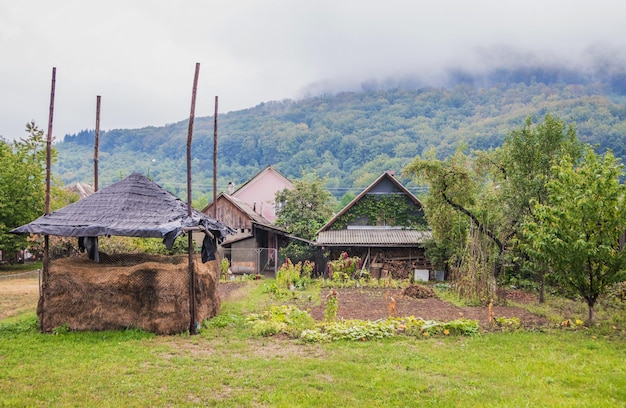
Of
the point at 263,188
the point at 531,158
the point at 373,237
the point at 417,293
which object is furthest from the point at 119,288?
the point at 263,188

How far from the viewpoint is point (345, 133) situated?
86875 millimetres

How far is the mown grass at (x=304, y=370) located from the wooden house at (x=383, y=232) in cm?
1419

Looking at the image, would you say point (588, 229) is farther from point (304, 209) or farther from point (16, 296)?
point (304, 209)

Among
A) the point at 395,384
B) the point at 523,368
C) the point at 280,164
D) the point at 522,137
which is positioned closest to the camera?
the point at 395,384

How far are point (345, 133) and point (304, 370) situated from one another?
8061cm

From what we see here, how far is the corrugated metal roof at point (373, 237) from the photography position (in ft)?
81.1

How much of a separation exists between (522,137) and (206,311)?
481 inches

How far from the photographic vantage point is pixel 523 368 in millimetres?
8016

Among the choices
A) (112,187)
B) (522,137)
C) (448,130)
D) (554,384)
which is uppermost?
(448,130)

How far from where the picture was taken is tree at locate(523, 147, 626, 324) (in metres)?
11.5

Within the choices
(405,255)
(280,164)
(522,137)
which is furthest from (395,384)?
(280,164)

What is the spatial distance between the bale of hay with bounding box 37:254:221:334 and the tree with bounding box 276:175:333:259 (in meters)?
18.6

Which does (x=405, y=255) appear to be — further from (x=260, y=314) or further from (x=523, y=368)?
(x=523, y=368)

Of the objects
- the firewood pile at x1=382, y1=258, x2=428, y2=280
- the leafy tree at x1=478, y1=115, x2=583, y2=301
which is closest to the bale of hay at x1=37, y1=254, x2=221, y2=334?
the leafy tree at x1=478, y1=115, x2=583, y2=301
